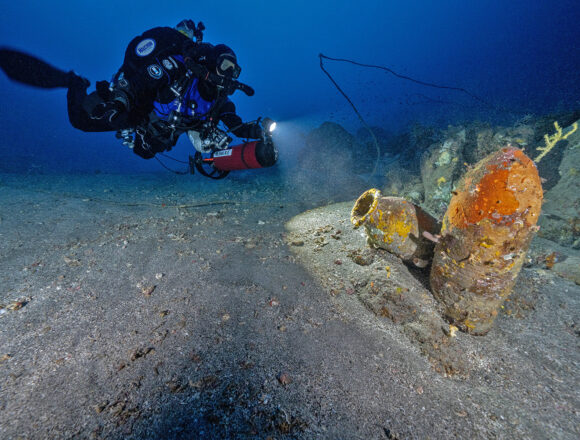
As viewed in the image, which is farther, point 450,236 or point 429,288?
point 429,288

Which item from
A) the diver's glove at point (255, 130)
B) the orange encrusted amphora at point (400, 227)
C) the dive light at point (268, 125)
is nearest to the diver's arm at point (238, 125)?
the diver's glove at point (255, 130)

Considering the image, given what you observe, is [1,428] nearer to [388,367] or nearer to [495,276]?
[388,367]

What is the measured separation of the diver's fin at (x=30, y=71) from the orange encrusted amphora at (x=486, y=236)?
807cm

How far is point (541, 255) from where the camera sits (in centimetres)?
338

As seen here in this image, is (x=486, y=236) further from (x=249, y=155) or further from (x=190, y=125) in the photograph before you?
(x=190, y=125)

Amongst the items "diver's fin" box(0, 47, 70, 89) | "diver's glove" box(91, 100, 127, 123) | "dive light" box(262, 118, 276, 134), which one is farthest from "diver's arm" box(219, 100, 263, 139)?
"diver's fin" box(0, 47, 70, 89)

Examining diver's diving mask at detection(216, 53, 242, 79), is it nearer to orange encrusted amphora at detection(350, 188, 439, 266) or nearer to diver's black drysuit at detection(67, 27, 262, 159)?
diver's black drysuit at detection(67, 27, 262, 159)

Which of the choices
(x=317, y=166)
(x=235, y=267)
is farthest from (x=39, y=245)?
(x=317, y=166)

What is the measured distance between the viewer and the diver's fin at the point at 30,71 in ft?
17.8

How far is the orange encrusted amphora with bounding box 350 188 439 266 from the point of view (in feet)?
8.96

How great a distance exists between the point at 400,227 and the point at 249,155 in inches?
116

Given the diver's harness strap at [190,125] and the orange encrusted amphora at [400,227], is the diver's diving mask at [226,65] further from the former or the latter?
the orange encrusted amphora at [400,227]

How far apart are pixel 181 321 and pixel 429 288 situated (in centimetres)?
259

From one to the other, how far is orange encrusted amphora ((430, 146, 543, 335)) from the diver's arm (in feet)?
11.9
